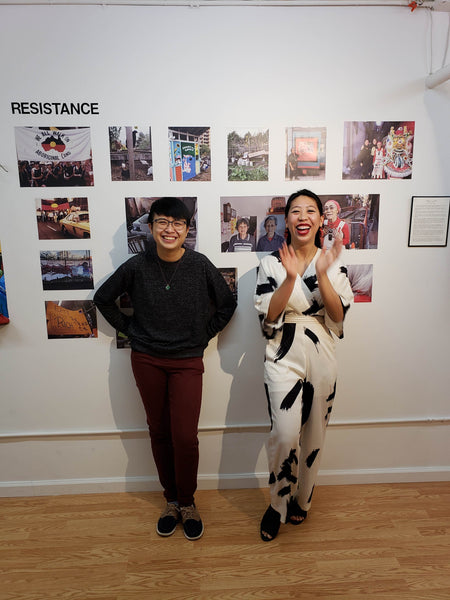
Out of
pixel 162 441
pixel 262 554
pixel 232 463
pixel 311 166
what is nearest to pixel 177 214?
pixel 311 166

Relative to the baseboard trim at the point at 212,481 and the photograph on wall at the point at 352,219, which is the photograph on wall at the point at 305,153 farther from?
the baseboard trim at the point at 212,481

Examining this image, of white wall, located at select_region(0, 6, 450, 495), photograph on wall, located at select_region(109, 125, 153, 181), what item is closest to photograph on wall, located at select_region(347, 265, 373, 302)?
white wall, located at select_region(0, 6, 450, 495)

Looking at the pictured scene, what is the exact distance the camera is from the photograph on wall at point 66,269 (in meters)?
2.15

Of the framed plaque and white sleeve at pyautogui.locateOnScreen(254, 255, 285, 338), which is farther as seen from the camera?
the framed plaque

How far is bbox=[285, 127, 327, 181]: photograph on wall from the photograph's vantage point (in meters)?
2.09

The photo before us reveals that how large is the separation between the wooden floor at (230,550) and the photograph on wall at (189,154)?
6.20 ft

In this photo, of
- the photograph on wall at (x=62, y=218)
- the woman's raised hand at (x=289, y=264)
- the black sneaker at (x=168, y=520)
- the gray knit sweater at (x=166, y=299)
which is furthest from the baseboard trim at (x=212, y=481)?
the photograph on wall at (x=62, y=218)

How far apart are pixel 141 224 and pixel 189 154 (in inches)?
18.1

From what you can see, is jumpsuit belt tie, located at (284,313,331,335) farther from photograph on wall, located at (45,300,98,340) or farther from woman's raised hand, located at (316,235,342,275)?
photograph on wall, located at (45,300,98,340)

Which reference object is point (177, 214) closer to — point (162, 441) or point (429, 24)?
point (162, 441)

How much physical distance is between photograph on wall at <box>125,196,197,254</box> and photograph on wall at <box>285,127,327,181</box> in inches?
22.2

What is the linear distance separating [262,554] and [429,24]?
9.41 feet

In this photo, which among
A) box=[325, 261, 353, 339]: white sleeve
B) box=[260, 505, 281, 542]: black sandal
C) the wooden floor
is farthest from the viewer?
box=[260, 505, 281, 542]: black sandal

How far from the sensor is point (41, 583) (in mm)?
1773
